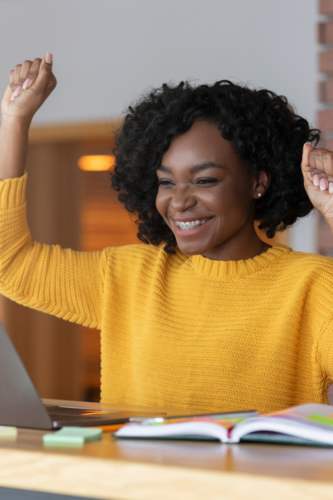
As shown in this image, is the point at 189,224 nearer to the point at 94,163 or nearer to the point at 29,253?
the point at 29,253

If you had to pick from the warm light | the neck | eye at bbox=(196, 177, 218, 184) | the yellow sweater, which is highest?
the warm light

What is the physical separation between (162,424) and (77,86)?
2.97 meters

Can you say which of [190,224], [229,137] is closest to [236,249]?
[190,224]

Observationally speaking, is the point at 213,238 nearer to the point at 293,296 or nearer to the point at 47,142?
the point at 293,296

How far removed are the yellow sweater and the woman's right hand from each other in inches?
7.0

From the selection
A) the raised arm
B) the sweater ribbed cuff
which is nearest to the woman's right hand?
the raised arm

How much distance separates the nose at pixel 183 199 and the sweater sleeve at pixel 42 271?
35 cm

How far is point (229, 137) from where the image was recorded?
5.04ft

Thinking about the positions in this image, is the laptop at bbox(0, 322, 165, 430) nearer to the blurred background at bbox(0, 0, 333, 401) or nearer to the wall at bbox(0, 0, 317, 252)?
the blurred background at bbox(0, 0, 333, 401)

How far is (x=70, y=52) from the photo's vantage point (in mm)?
3410

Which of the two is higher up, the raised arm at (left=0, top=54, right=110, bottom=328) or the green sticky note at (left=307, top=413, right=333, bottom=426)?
the raised arm at (left=0, top=54, right=110, bottom=328)

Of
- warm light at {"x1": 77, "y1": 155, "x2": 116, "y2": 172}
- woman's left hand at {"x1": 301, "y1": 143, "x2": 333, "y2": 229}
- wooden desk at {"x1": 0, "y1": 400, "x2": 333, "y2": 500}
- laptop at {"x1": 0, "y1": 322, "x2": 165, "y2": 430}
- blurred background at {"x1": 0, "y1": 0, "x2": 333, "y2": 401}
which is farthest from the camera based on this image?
warm light at {"x1": 77, "y1": 155, "x2": 116, "y2": 172}

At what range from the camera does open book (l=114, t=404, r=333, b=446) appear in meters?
0.68

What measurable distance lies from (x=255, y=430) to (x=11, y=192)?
1076mm
